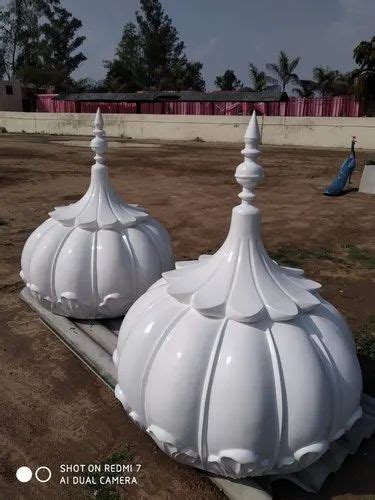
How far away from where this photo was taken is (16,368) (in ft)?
17.9

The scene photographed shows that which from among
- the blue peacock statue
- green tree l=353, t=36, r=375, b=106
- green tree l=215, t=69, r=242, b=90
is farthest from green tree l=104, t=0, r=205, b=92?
the blue peacock statue

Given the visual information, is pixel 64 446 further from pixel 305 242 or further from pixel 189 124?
pixel 189 124

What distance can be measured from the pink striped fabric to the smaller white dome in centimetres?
3390

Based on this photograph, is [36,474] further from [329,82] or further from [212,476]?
[329,82]

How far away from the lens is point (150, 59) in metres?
69.4

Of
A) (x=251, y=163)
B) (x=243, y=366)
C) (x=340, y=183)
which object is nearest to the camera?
(x=243, y=366)

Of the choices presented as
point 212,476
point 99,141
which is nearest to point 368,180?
point 99,141

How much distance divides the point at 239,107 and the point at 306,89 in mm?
14997

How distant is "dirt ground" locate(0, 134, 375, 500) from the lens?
393cm

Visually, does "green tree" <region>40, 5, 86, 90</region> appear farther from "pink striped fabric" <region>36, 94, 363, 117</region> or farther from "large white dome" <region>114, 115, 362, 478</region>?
"large white dome" <region>114, 115, 362, 478</region>

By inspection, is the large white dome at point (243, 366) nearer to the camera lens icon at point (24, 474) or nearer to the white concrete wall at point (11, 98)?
the camera lens icon at point (24, 474)

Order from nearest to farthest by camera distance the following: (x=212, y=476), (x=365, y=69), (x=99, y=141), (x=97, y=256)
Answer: (x=212, y=476) < (x=97, y=256) < (x=99, y=141) < (x=365, y=69)

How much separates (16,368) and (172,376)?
9.94 feet

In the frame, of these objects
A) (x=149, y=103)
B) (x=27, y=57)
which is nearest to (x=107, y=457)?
(x=149, y=103)
